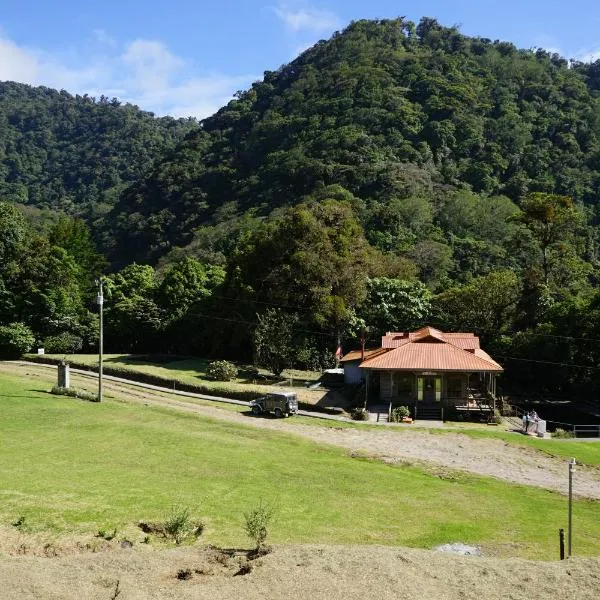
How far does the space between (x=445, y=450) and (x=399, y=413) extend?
7725mm

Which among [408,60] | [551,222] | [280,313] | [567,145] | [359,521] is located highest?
[408,60]

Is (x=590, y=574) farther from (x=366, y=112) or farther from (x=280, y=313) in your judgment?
(x=366, y=112)

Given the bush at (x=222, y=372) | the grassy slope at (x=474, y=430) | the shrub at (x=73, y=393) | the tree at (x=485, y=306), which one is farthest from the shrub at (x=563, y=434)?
the shrub at (x=73, y=393)

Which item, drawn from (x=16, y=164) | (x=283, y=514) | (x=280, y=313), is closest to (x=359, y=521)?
(x=283, y=514)

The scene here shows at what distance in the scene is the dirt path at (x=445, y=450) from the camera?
25328mm

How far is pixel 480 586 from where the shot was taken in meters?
11.1

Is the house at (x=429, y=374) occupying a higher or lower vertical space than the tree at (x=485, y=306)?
lower

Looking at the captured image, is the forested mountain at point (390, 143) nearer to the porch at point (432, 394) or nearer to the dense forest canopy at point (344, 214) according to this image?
the dense forest canopy at point (344, 214)

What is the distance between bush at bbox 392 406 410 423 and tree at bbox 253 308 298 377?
12164mm

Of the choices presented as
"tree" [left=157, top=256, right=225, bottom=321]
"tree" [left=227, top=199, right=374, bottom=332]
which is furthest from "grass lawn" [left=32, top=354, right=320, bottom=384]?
"tree" [left=157, top=256, right=225, bottom=321]

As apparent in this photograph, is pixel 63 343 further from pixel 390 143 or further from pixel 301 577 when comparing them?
pixel 390 143

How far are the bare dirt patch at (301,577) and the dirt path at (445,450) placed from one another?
41.5 ft

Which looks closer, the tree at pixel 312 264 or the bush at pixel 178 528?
the bush at pixel 178 528

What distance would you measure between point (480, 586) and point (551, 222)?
171 ft
